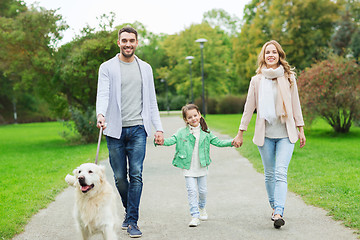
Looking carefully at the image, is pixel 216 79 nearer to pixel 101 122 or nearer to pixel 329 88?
pixel 329 88

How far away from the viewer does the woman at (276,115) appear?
488 cm

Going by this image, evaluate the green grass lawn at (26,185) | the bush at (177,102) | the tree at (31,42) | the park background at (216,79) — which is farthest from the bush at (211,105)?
the green grass lawn at (26,185)

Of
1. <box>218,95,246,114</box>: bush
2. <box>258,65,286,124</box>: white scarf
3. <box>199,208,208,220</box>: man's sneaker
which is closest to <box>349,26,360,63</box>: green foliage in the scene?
<box>218,95,246,114</box>: bush

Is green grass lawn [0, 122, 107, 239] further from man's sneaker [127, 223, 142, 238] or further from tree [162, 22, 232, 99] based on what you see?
tree [162, 22, 232, 99]

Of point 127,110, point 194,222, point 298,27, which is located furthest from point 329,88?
point 298,27

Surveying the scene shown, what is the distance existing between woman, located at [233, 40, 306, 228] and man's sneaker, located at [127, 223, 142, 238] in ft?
5.37

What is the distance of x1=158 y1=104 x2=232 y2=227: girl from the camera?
5160 mm

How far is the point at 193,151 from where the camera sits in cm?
523

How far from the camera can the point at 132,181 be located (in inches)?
187

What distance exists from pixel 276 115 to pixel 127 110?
5.99ft

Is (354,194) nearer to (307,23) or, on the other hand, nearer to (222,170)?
(222,170)

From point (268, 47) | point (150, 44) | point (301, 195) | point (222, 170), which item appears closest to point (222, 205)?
point (301, 195)

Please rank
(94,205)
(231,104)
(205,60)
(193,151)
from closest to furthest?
1. (94,205)
2. (193,151)
3. (205,60)
4. (231,104)

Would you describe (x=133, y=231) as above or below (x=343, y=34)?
below
